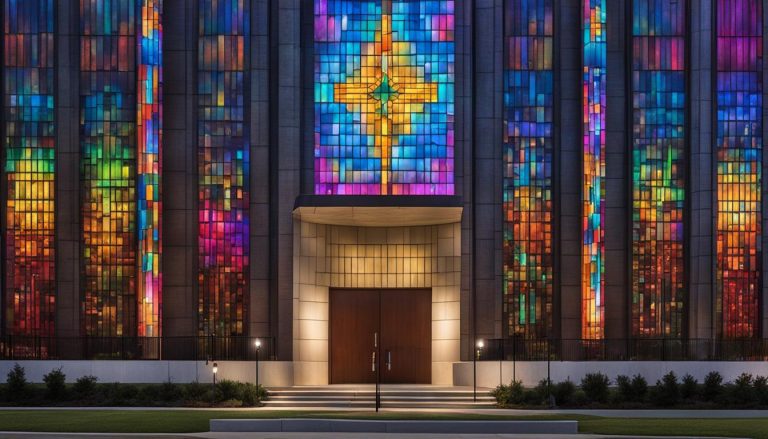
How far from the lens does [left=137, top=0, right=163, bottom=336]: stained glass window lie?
1981 inches

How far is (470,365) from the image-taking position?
48125mm

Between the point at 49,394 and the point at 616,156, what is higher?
the point at 616,156

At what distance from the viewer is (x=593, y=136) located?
51.0m

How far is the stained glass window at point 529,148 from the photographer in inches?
2030

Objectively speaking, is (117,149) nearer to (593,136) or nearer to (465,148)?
(465,148)

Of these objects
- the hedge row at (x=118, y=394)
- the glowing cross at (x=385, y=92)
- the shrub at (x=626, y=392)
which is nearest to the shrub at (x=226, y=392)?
the hedge row at (x=118, y=394)

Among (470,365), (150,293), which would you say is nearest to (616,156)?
(470,365)

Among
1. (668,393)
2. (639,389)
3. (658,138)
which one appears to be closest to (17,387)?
(639,389)

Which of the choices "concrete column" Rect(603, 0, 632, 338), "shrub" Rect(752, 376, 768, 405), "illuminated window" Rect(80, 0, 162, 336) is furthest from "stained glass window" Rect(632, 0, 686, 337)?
"illuminated window" Rect(80, 0, 162, 336)

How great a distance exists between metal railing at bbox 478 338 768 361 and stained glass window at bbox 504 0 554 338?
2.17 metres

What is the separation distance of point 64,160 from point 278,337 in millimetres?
11398

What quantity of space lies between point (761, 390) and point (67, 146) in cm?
2850

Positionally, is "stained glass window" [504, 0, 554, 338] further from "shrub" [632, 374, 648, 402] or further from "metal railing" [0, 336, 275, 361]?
"metal railing" [0, 336, 275, 361]

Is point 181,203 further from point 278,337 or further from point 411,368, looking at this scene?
point 411,368
